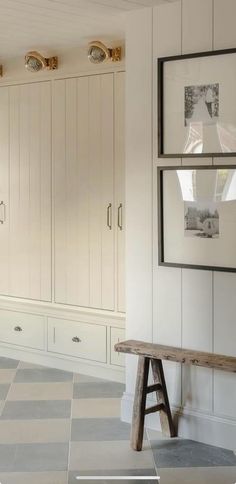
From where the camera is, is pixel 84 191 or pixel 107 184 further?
pixel 84 191

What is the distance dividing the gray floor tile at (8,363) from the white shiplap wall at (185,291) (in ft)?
5.15

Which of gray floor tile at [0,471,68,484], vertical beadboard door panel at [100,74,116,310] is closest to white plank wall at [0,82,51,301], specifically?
vertical beadboard door panel at [100,74,116,310]

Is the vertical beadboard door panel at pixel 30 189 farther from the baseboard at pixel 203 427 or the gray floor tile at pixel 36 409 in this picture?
the baseboard at pixel 203 427

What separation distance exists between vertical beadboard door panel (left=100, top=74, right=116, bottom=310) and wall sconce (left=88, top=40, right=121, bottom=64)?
138 millimetres

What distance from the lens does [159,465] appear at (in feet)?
11.4

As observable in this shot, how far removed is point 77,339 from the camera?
5215 millimetres

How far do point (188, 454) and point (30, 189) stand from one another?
2600 mm

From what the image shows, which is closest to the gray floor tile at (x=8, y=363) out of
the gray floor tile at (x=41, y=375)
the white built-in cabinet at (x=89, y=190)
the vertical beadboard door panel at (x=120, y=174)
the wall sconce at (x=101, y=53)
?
the gray floor tile at (x=41, y=375)

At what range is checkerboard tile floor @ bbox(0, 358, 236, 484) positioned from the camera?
340cm

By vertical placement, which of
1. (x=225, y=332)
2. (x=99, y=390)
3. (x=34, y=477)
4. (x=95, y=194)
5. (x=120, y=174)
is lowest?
(x=34, y=477)

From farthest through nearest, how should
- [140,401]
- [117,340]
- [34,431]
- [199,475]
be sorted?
[117,340]
[34,431]
[140,401]
[199,475]

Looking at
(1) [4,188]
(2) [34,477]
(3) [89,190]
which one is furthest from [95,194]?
(2) [34,477]

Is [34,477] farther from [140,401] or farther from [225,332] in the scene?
[225,332]

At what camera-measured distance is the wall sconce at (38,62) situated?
201 inches
